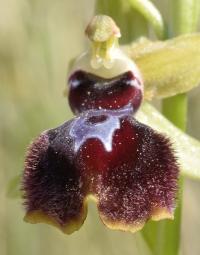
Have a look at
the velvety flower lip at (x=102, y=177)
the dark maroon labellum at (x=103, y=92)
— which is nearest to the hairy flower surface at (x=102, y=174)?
the velvety flower lip at (x=102, y=177)

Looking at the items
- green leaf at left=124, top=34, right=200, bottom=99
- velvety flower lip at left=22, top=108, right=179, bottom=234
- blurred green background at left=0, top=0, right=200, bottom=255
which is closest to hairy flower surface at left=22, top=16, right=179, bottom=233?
velvety flower lip at left=22, top=108, right=179, bottom=234

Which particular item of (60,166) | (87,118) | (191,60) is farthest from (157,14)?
(60,166)

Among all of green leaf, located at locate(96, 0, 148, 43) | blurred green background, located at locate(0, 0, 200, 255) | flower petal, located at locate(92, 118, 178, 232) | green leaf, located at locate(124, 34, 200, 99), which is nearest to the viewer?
flower petal, located at locate(92, 118, 178, 232)

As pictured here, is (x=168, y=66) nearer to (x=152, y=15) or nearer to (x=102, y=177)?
(x=152, y=15)

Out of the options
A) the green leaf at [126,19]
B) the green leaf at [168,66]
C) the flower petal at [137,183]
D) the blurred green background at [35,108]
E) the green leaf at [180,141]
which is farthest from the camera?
the blurred green background at [35,108]

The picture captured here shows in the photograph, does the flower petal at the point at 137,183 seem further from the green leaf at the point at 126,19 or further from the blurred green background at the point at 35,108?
the blurred green background at the point at 35,108

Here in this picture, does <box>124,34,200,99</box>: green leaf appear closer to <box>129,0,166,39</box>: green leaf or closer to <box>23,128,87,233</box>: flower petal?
<box>129,0,166,39</box>: green leaf

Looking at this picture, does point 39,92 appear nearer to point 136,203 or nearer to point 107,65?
point 107,65
